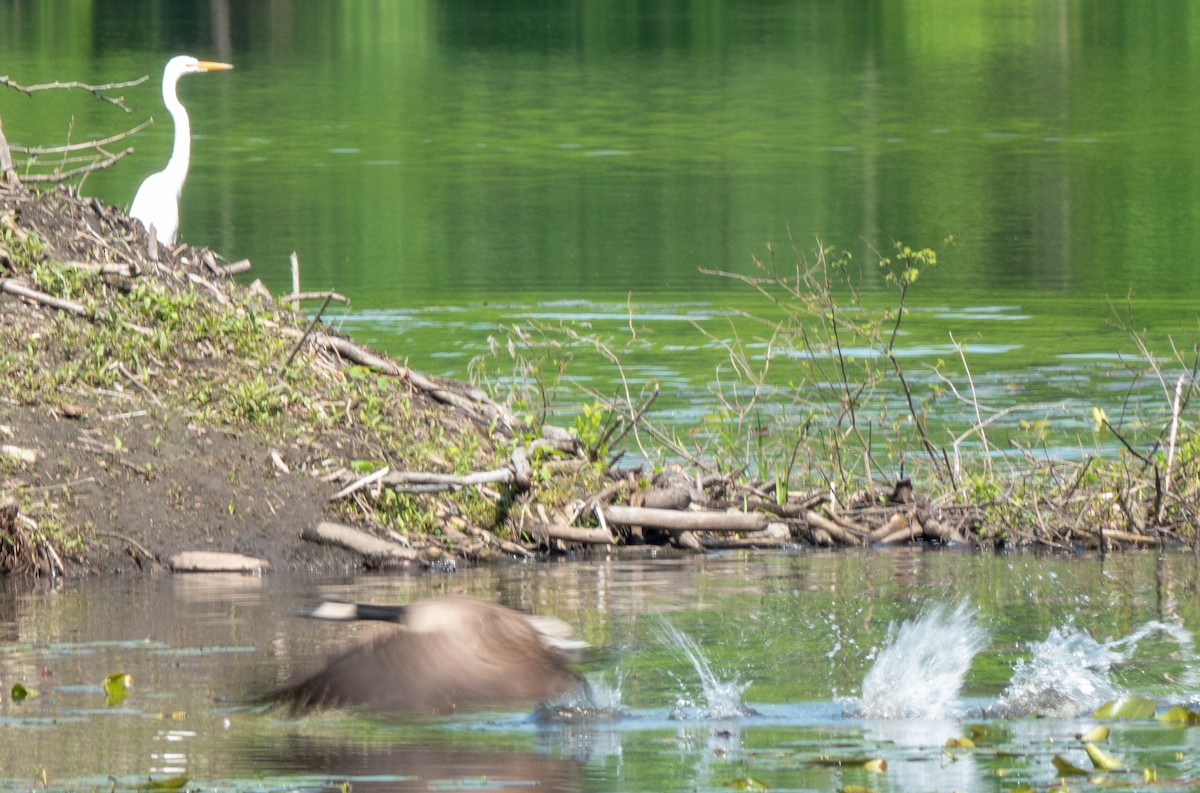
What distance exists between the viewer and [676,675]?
9.08m

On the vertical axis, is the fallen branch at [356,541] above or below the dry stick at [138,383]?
below

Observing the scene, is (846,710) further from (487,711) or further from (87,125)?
(87,125)

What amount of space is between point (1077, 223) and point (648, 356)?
1461 centimetres

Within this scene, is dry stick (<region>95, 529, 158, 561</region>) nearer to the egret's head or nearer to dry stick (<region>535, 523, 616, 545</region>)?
dry stick (<region>535, 523, 616, 545</region>)

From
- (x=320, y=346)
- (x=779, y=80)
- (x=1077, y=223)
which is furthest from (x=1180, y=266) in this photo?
(x=779, y=80)

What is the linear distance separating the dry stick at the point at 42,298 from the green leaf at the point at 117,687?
4.43 meters

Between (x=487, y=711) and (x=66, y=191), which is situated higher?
(x=66, y=191)

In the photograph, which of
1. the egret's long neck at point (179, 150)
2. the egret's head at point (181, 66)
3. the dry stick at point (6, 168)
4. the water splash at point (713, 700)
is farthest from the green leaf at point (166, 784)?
the egret's head at point (181, 66)

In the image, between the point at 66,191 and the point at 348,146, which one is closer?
the point at 66,191

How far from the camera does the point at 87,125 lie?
168ft

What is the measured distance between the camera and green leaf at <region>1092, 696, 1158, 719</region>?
8242 millimetres

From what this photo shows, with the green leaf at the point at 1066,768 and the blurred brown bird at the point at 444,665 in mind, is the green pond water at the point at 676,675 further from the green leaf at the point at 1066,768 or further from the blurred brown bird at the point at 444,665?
the blurred brown bird at the point at 444,665

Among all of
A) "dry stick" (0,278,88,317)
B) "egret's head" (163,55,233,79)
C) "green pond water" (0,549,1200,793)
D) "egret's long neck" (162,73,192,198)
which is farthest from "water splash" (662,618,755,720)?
"egret's head" (163,55,233,79)

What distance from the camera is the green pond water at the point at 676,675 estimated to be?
290 inches
